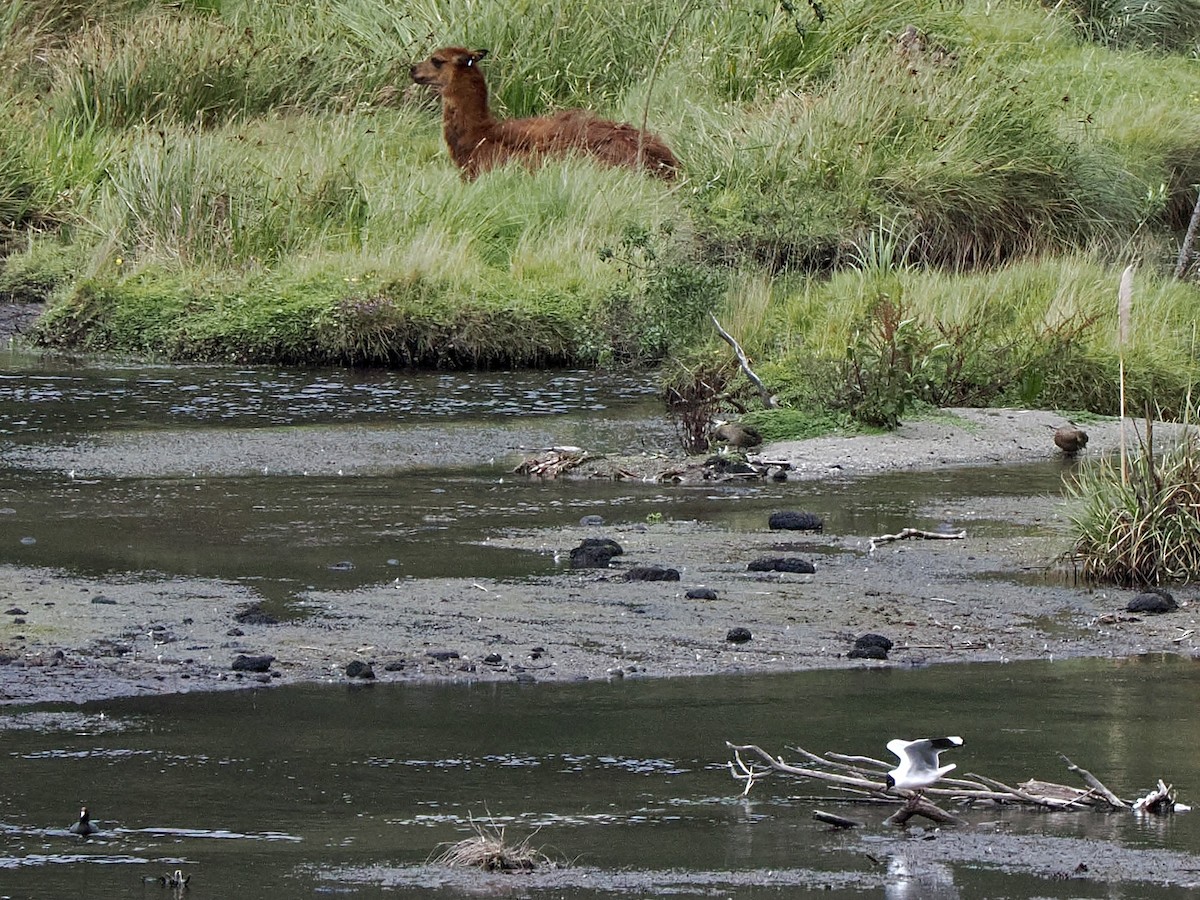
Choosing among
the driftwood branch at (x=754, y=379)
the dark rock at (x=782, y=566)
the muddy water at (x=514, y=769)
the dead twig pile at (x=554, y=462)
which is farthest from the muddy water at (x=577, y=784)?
the driftwood branch at (x=754, y=379)

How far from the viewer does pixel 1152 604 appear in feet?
23.4

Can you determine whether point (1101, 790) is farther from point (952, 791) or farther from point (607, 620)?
point (607, 620)

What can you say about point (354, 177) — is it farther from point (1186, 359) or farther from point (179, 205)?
point (1186, 359)

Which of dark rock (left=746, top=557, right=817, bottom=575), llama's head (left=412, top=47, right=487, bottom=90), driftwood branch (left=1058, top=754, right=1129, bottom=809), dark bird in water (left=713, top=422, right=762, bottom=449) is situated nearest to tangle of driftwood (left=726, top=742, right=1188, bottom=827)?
driftwood branch (left=1058, top=754, right=1129, bottom=809)

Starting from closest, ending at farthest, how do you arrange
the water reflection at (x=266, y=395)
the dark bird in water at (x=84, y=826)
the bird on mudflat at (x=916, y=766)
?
1. the dark bird in water at (x=84, y=826)
2. the bird on mudflat at (x=916, y=766)
3. the water reflection at (x=266, y=395)

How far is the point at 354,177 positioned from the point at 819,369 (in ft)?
20.1

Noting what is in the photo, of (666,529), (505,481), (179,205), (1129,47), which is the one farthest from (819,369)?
(1129,47)

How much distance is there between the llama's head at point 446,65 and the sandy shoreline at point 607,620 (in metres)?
10.2

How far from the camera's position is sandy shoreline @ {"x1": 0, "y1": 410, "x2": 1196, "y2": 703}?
607 centimetres

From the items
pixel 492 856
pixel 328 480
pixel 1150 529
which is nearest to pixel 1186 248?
pixel 328 480

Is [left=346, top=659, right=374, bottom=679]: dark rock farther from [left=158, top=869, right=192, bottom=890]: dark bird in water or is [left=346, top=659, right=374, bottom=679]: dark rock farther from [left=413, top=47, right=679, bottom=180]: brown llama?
[left=413, top=47, right=679, bottom=180]: brown llama

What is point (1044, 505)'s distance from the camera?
31.0ft

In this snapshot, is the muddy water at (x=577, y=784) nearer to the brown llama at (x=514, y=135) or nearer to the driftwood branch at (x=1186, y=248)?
the driftwood branch at (x=1186, y=248)

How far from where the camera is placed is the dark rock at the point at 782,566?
765 centimetres
